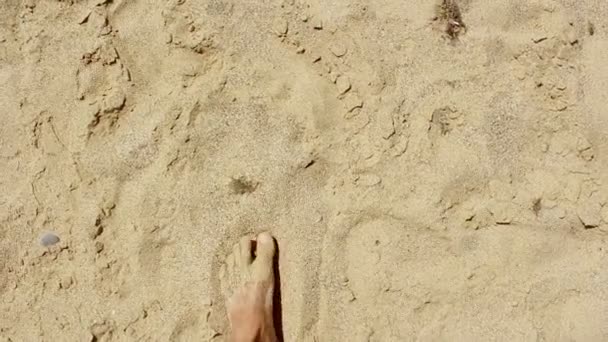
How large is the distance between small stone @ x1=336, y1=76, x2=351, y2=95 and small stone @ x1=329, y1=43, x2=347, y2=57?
0.07 metres

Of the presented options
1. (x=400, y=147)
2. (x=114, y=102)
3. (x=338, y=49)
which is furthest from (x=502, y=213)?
(x=114, y=102)

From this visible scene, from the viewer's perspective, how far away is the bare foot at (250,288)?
1.88 metres

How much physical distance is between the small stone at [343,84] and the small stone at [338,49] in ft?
0.24

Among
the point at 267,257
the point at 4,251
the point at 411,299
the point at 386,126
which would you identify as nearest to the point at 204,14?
the point at 386,126

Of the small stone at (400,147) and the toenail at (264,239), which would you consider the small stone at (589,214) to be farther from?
the toenail at (264,239)

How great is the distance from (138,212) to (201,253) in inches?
9.1

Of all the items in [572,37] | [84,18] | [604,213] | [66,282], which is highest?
[84,18]

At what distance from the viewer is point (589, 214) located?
6.02 ft

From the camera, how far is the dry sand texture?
1.84 meters

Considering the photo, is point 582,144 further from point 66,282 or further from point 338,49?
point 66,282

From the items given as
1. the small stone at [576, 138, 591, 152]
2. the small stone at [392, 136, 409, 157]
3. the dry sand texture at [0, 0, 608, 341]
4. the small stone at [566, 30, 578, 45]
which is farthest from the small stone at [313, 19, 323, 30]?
the small stone at [576, 138, 591, 152]

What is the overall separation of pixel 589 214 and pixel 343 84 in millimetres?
844

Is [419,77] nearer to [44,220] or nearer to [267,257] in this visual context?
[267,257]

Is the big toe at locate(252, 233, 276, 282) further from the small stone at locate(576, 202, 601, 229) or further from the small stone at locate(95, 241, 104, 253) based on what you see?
the small stone at locate(576, 202, 601, 229)
